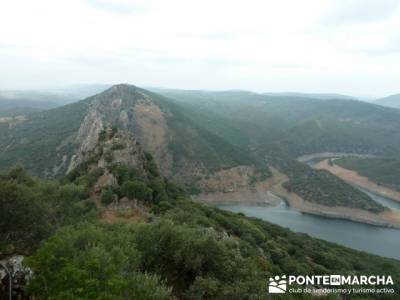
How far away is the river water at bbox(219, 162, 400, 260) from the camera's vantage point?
9647cm

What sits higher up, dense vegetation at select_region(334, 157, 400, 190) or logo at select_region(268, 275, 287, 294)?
logo at select_region(268, 275, 287, 294)

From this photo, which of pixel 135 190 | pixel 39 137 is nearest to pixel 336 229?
pixel 135 190

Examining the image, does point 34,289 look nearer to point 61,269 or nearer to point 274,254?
point 61,269

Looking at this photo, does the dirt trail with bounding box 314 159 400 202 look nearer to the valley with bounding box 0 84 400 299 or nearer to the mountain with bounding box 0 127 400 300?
the valley with bounding box 0 84 400 299

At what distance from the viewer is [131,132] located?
14588cm

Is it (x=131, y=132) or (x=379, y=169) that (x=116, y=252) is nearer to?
(x=131, y=132)

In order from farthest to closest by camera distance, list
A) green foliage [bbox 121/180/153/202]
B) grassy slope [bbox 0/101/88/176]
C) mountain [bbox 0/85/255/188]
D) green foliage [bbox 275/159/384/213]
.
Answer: green foliage [bbox 275/159/384/213] < mountain [bbox 0/85/255/188] < grassy slope [bbox 0/101/88/176] < green foliage [bbox 121/180/153/202]

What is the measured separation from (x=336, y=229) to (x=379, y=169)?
82.7m

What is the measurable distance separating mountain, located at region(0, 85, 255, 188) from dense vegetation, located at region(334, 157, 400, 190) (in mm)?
57861

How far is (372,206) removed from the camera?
122250 millimetres

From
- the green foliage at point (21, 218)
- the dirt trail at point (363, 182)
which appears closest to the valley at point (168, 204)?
the green foliage at point (21, 218)

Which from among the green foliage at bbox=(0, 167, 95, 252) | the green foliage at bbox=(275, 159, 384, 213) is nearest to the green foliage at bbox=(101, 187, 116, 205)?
the green foliage at bbox=(0, 167, 95, 252)

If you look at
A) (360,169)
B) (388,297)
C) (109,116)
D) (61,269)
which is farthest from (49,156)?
(360,169)

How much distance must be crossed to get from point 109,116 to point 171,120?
97.3 ft
